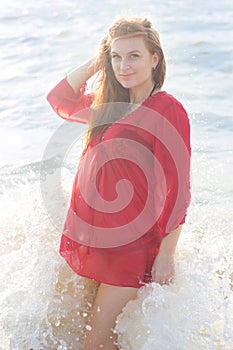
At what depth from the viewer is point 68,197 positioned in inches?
160

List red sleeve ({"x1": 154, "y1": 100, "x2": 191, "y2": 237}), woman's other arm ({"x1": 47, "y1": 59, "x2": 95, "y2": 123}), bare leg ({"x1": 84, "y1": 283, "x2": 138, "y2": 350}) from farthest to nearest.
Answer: woman's other arm ({"x1": 47, "y1": 59, "x2": 95, "y2": 123}) < bare leg ({"x1": 84, "y1": 283, "x2": 138, "y2": 350}) < red sleeve ({"x1": 154, "y1": 100, "x2": 191, "y2": 237})

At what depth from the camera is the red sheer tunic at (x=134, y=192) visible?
10.5 feet

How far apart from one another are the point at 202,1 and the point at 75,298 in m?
8.94

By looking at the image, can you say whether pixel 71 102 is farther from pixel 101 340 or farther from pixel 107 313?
pixel 101 340

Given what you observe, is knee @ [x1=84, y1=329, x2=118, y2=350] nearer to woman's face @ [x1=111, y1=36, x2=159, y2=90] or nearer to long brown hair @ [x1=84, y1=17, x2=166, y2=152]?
long brown hair @ [x1=84, y1=17, x2=166, y2=152]

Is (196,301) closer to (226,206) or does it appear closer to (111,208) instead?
(111,208)

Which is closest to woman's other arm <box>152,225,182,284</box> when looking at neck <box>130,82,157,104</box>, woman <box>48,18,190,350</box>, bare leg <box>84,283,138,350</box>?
woman <box>48,18,190,350</box>

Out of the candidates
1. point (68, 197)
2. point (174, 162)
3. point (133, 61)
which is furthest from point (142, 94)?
point (68, 197)

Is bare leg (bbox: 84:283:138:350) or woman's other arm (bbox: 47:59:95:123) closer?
bare leg (bbox: 84:283:138:350)

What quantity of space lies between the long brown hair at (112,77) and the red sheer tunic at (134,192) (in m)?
0.11

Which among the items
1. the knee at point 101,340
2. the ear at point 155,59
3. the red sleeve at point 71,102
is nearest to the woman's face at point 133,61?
the ear at point 155,59

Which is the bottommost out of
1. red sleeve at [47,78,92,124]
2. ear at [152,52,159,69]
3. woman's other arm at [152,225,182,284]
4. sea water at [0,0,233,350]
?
sea water at [0,0,233,350]

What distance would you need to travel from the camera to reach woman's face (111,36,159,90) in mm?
3301

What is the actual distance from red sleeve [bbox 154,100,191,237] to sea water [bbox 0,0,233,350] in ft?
1.08
